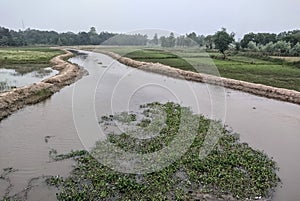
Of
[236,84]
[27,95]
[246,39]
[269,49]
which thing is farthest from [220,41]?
[27,95]

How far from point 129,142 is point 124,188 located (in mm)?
3524

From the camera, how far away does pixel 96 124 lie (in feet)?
45.6

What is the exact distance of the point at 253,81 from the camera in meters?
26.8

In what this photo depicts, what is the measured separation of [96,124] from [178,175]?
6.30 metres

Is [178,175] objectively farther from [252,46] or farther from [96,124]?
[252,46]

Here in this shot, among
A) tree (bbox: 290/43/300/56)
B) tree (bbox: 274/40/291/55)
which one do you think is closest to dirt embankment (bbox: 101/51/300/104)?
tree (bbox: 290/43/300/56)

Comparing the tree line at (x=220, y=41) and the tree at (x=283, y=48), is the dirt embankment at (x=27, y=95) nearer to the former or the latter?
the tree line at (x=220, y=41)

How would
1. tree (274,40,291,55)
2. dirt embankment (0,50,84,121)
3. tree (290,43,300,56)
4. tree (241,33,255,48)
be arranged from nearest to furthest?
dirt embankment (0,50,84,121) → tree (290,43,300,56) → tree (274,40,291,55) → tree (241,33,255,48)

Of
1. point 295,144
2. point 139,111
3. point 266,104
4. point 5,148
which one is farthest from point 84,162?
point 266,104

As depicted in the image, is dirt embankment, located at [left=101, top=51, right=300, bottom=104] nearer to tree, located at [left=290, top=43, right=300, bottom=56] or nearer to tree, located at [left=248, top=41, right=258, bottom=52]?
tree, located at [left=290, top=43, right=300, bottom=56]

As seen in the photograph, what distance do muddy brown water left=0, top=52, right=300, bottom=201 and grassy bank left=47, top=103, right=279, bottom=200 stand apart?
55 cm

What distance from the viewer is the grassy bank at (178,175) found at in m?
7.85

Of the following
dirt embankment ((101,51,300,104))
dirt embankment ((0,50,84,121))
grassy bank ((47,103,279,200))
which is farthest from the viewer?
dirt embankment ((101,51,300,104))

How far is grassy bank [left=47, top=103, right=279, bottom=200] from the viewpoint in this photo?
7.85m
